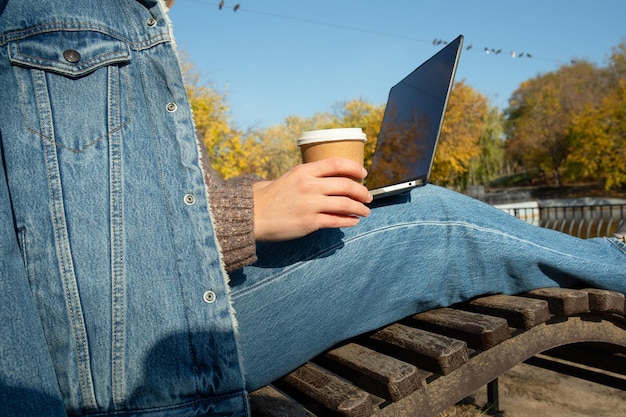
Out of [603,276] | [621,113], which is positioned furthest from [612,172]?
[603,276]

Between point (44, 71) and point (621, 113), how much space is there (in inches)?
1224

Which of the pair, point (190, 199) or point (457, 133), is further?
point (457, 133)

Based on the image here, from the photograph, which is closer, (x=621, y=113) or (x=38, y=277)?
(x=38, y=277)

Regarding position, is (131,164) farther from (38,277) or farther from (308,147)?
(308,147)

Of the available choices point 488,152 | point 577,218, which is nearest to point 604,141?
point 577,218

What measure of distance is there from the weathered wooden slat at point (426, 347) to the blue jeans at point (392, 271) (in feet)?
0.18

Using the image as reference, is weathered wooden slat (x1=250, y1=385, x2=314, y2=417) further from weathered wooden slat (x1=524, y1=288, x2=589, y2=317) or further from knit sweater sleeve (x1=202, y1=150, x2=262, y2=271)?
weathered wooden slat (x1=524, y1=288, x2=589, y2=317)

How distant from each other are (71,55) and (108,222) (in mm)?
348

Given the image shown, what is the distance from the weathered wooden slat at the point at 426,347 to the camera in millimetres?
1271

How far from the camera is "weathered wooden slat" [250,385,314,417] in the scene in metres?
1.21

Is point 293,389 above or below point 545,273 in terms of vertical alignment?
below

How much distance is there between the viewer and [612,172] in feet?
88.6

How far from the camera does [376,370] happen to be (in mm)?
1258

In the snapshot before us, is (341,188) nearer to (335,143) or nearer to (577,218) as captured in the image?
(335,143)
